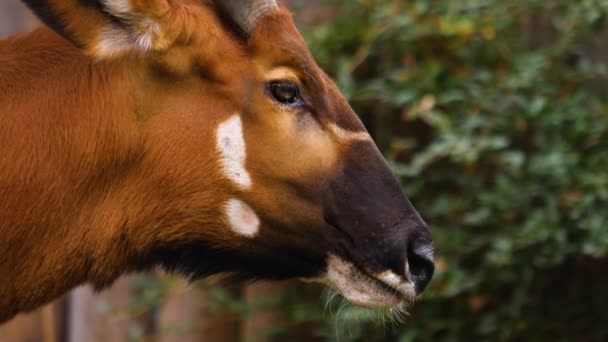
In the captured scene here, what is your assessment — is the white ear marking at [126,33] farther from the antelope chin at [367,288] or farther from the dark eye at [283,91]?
the antelope chin at [367,288]

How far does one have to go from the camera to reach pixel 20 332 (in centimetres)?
725

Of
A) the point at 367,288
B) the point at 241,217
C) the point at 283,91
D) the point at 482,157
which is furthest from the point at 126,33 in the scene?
the point at 482,157

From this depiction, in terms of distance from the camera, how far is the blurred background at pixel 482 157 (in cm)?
551

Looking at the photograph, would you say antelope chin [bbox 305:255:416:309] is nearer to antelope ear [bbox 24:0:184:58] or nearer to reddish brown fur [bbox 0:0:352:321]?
reddish brown fur [bbox 0:0:352:321]

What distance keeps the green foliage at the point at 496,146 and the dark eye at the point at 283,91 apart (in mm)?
2110

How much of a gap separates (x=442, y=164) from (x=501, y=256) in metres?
0.75

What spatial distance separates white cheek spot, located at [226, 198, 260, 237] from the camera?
351 centimetres

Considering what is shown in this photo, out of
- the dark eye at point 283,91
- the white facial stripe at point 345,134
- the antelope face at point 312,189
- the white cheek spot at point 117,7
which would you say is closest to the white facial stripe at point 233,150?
the antelope face at point 312,189

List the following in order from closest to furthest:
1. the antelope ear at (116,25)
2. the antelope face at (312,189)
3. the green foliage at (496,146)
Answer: the antelope ear at (116,25), the antelope face at (312,189), the green foliage at (496,146)

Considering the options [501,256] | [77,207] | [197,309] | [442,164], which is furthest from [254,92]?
[197,309]

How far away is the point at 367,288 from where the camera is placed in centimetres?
351

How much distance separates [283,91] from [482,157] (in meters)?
2.41

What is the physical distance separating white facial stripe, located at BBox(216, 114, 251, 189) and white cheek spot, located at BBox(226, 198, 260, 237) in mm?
63

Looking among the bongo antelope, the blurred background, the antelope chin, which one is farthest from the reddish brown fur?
the blurred background
